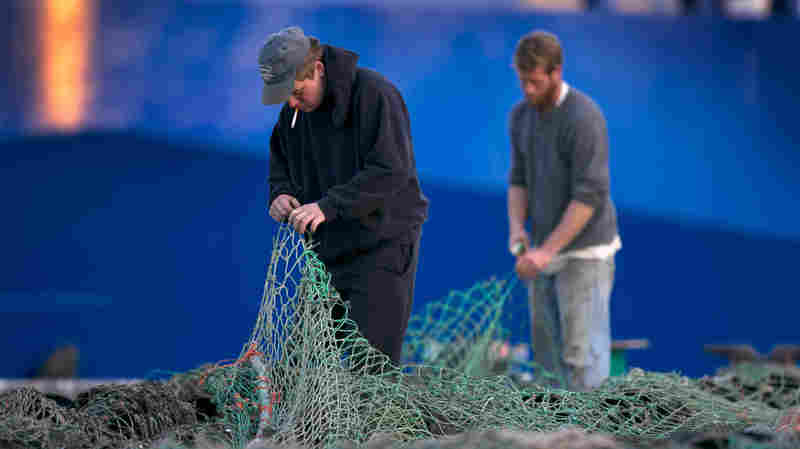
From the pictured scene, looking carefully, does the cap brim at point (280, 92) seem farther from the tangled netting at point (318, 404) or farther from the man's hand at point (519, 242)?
the man's hand at point (519, 242)

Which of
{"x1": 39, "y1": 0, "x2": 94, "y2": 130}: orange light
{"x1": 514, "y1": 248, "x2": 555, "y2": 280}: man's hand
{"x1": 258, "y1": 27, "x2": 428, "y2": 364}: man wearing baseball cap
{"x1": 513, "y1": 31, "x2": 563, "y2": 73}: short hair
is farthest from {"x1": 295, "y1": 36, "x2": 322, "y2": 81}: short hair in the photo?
{"x1": 39, "y1": 0, "x2": 94, "y2": 130}: orange light

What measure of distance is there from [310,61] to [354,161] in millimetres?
335

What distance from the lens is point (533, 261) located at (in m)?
3.49

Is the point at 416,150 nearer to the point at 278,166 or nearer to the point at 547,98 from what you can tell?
the point at 547,98

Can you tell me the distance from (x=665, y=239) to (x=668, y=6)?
5.49ft

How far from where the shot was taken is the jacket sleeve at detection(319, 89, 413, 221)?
2566 mm

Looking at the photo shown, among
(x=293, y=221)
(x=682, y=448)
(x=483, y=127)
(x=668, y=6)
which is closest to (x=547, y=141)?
(x=293, y=221)

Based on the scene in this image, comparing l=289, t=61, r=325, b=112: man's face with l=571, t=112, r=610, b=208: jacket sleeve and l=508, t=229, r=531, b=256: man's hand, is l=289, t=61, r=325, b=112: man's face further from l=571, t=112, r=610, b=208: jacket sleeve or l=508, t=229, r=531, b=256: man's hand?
l=508, t=229, r=531, b=256: man's hand

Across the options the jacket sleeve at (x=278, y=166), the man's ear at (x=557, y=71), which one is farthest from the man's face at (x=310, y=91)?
the man's ear at (x=557, y=71)

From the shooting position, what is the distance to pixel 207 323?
576 cm

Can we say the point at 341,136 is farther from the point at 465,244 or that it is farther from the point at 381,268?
the point at 465,244

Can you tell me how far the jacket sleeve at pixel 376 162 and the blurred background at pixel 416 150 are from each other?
3.21 metres

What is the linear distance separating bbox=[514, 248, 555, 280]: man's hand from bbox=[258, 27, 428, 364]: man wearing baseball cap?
0.80 m

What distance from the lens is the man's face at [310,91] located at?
2.60 meters
